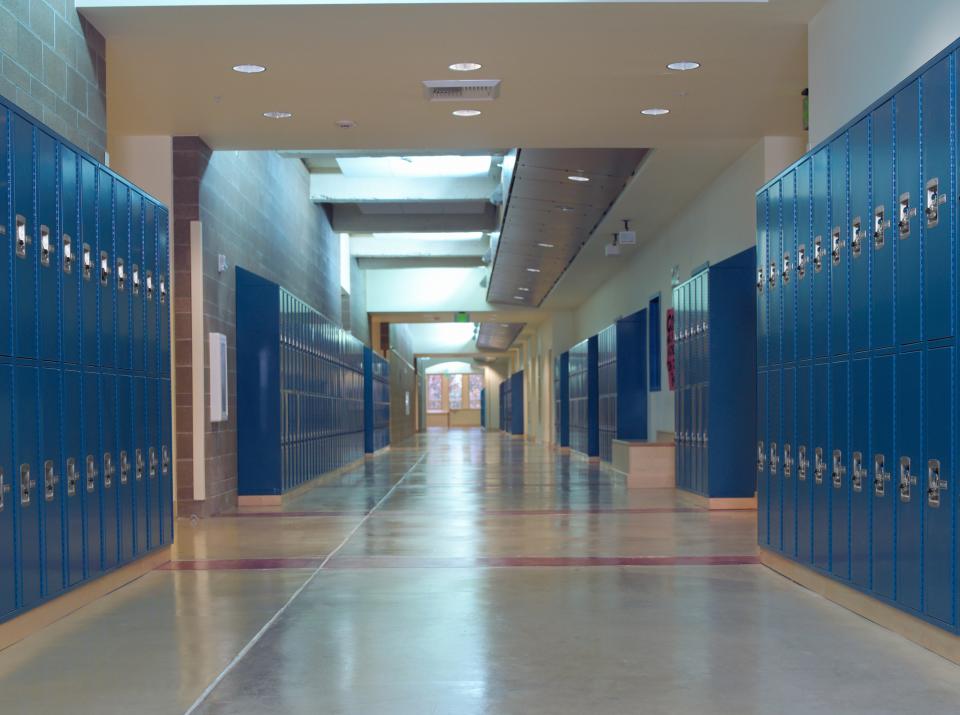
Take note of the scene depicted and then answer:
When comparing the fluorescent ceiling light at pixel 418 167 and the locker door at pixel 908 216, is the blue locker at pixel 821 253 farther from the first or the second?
the fluorescent ceiling light at pixel 418 167

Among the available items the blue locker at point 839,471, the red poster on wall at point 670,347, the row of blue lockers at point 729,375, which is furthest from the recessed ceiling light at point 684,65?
the red poster on wall at point 670,347

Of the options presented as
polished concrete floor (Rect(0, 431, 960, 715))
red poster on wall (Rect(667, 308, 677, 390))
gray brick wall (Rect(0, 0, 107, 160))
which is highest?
gray brick wall (Rect(0, 0, 107, 160))

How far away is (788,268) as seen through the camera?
21.9 feet

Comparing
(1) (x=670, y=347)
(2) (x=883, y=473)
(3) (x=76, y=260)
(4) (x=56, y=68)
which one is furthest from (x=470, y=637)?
(1) (x=670, y=347)

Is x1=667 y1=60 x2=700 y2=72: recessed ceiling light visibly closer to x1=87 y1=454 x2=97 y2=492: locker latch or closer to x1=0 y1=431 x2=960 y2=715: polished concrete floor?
x1=0 y1=431 x2=960 y2=715: polished concrete floor

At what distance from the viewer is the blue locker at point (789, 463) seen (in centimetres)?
661

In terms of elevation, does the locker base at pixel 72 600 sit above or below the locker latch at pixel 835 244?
below

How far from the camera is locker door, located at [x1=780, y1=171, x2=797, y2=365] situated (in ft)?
21.6

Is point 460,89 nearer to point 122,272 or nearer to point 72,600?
point 122,272

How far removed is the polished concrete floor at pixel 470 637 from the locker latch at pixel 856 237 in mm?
1917

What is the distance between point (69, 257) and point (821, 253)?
167 inches

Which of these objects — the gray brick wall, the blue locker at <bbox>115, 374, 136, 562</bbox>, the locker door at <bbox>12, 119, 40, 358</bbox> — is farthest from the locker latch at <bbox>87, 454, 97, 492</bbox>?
the gray brick wall

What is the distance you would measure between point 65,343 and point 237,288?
6.31 meters

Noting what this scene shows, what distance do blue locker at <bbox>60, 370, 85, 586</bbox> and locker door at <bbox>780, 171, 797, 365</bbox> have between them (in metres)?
4.28
